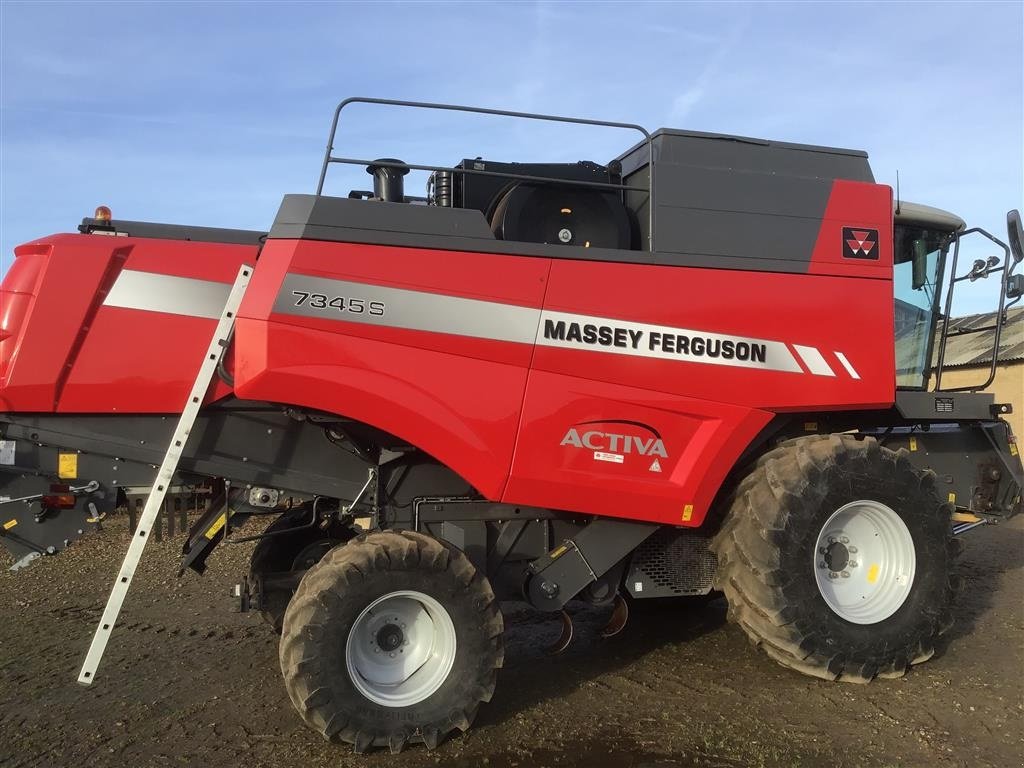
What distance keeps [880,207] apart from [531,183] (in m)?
2.01

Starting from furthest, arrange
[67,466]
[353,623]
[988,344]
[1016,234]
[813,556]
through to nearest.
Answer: [988,344] < [1016,234] < [813,556] < [67,466] < [353,623]

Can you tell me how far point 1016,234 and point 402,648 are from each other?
448 cm

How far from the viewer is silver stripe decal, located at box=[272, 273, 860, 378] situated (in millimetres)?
3588

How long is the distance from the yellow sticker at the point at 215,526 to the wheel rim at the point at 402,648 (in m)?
0.97

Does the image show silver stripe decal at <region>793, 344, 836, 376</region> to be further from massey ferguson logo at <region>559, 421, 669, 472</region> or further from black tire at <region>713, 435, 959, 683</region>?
massey ferguson logo at <region>559, 421, 669, 472</region>

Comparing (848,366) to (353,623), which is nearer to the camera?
(353,623)

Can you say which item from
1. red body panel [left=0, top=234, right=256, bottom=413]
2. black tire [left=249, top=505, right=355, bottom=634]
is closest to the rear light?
red body panel [left=0, top=234, right=256, bottom=413]

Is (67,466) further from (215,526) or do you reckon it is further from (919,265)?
(919,265)

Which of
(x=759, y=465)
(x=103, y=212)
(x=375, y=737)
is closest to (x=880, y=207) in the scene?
(x=759, y=465)

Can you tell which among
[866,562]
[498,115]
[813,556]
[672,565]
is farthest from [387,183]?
[866,562]

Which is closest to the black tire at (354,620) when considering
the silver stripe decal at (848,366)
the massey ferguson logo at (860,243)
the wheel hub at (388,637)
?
the wheel hub at (388,637)

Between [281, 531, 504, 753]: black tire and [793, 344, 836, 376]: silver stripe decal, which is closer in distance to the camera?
[281, 531, 504, 753]: black tire

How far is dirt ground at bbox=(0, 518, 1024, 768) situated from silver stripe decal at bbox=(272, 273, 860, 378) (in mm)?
1780

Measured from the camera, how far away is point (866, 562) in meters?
4.57
